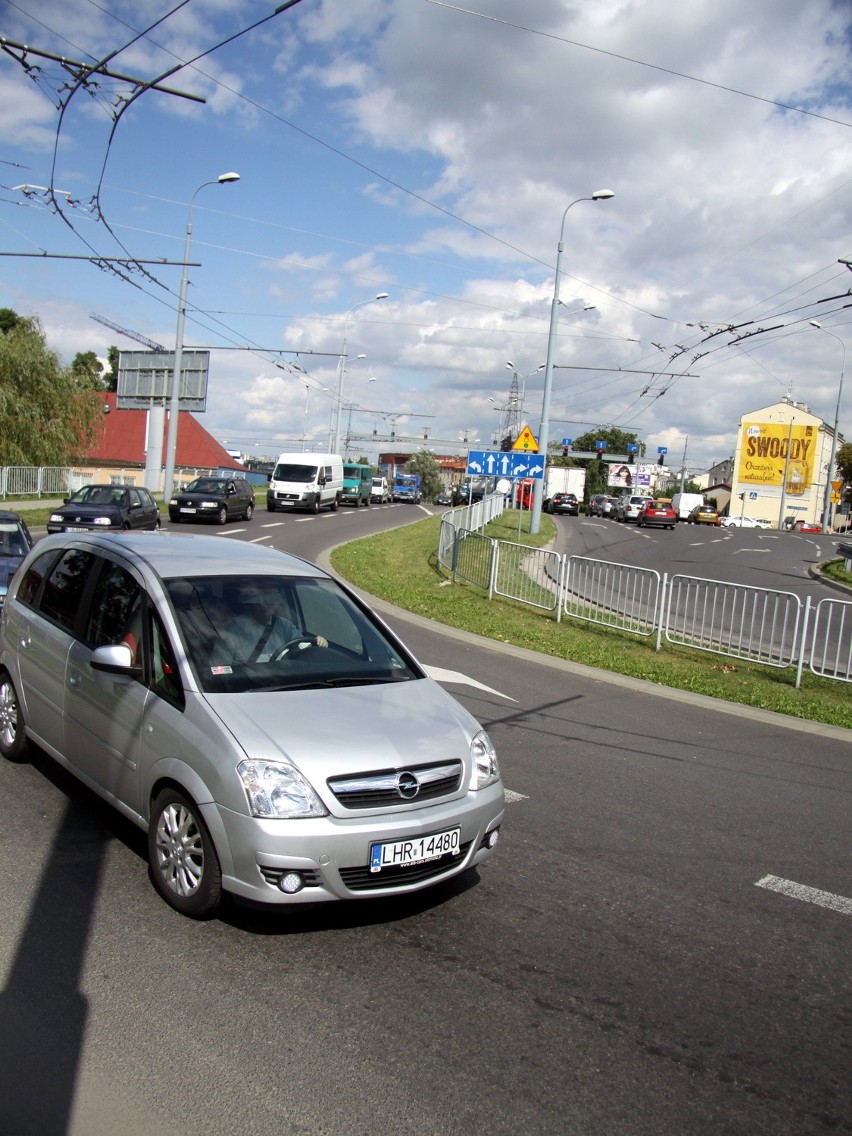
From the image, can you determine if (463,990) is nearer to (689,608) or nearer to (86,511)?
(689,608)

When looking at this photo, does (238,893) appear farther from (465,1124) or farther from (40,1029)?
(465,1124)

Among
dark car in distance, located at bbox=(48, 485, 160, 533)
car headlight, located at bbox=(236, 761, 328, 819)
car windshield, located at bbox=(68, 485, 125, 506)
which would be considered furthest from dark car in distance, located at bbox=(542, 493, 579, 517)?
car headlight, located at bbox=(236, 761, 328, 819)

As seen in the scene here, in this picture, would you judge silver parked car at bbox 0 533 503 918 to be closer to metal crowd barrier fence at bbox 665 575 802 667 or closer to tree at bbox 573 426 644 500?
metal crowd barrier fence at bbox 665 575 802 667

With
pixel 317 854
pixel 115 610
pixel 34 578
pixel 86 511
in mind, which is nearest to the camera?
pixel 317 854

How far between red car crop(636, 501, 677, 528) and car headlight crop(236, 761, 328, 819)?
57.0 metres

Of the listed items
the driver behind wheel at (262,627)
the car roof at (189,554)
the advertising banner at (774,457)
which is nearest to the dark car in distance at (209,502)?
the car roof at (189,554)

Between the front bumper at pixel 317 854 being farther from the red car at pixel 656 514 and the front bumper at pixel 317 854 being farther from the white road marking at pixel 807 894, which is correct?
the red car at pixel 656 514

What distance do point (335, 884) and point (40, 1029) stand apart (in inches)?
47.6

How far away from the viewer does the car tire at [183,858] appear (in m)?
4.27

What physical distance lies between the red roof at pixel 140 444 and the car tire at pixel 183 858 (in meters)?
73.7

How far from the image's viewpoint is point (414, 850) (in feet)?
14.0

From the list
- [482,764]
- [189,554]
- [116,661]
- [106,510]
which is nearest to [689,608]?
[189,554]

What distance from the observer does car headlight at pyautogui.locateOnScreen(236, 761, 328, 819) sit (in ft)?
13.4

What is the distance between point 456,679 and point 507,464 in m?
14.0
